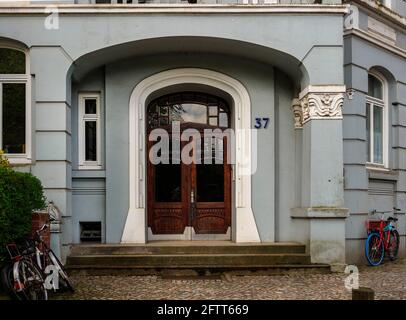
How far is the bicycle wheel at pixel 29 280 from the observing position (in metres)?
6.80

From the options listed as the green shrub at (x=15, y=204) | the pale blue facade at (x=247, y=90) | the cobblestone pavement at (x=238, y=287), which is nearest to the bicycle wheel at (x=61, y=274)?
the cobblestone pavement at (x=238, y=287)

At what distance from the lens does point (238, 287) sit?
8430 mm

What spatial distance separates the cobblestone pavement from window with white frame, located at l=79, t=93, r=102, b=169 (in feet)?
8.89

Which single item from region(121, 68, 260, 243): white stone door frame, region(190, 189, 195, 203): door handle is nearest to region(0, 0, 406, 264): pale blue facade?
region(121, 68, 260, 243): white stone door frame

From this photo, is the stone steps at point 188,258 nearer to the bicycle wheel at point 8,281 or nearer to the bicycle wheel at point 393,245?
the bicycle wheel at point 8,281

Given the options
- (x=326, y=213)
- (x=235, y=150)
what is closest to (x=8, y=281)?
(x=235, y=150)

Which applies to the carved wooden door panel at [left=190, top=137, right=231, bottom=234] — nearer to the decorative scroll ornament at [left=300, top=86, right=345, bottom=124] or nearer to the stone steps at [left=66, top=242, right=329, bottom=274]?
the stone steps at [left=66, top=242, right=329, bottom=274]

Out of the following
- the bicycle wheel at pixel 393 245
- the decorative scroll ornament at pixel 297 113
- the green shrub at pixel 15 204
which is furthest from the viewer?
the bicycle wheel at pixel 393 245

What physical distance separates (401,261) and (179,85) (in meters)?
6.62

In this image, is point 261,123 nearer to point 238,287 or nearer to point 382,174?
point 382,174

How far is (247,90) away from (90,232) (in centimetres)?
459

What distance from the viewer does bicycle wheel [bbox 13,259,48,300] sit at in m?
6.80

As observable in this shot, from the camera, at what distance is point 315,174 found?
9.88 meters

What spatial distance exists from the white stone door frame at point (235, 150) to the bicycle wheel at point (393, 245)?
11.1 ft
